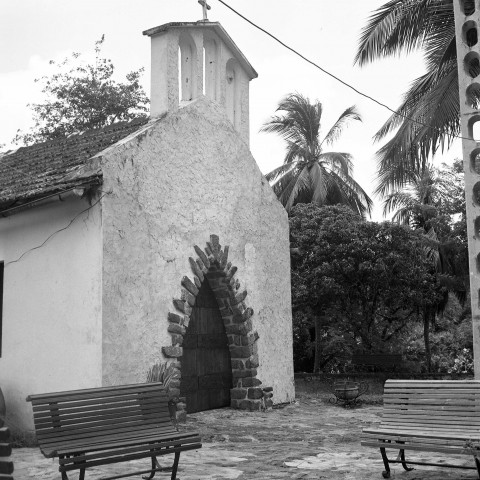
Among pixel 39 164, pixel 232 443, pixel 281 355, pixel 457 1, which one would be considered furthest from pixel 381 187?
pixel 232 443

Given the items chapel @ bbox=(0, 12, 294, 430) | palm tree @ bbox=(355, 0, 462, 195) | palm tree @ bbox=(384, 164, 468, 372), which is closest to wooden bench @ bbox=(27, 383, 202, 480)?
chapel @ bbox=(0, 12, 294, 430)

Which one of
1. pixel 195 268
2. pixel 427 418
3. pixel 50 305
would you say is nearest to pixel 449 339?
pixel 195 268

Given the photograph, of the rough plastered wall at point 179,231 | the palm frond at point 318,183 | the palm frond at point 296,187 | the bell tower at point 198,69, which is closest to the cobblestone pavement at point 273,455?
the rough plastered wall at point 179,231

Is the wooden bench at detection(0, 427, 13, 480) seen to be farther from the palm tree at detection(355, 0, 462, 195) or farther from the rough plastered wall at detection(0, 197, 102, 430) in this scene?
the palm tree at detection(355, 0, 462, 195)

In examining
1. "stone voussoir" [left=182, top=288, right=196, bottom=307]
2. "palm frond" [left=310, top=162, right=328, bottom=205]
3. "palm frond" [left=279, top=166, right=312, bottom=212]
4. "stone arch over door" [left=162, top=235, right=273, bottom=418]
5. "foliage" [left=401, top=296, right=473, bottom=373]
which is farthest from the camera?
"palm frond" [left=279, top=166, right=312, bottom=212]

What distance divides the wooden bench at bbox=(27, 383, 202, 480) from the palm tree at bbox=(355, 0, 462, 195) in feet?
33.4

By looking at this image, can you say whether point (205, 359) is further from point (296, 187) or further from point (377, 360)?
point (296, 187)

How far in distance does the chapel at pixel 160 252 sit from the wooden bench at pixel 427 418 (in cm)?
414

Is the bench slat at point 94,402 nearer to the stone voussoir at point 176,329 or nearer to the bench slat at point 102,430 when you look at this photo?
the bench slat at point 102,430

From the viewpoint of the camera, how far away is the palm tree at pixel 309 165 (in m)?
26.9

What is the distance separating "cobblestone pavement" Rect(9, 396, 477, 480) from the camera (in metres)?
7.04

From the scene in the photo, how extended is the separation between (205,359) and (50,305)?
3.12 metres

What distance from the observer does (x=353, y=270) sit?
19438 millimetres

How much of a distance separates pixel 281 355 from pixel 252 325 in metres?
1.08
